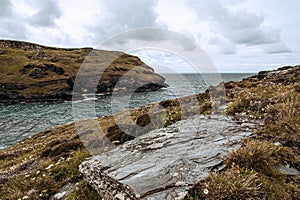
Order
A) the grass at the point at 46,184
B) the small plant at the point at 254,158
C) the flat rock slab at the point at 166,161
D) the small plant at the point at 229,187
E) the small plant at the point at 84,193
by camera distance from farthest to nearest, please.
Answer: the grass at the point at 46,184, the small plant at the point at 84,193, the small plant at the point at 254,158, the flat rock slab at the point at 166,161, the small plant at the point at 229,187

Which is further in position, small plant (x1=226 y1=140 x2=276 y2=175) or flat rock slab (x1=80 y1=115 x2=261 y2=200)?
small plant (x1=226 y1=140 x2=276 y2=175)

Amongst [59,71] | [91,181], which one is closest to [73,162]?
[91,181]

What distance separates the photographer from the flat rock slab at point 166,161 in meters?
4.79

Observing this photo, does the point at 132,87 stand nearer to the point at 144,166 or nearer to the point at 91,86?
the point at 91,86

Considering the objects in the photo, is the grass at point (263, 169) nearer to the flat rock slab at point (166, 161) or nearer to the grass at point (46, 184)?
the flat rock slab at point (166, 161)

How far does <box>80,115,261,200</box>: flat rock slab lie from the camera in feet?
15.7

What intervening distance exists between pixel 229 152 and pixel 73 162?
242 inches

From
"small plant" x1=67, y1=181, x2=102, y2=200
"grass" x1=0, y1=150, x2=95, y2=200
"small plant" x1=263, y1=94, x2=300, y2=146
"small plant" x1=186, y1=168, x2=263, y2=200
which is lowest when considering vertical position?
"grass" x1=0, y1=150, x2=95, y2=200

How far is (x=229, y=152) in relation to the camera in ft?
18.9

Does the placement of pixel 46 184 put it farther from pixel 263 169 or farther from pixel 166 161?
pixel 263 169

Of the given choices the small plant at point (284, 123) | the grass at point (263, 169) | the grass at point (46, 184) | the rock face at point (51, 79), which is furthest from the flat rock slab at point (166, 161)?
the rock face at point (51, 79)

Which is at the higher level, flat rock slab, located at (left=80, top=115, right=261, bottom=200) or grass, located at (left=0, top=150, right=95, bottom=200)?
flat rock slab, located at (left=80, top=115, right=261, bottom=200)

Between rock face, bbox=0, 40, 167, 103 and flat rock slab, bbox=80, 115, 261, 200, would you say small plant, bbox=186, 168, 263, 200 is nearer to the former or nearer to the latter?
flat rock slab, bbox=80, 115, 261, 200

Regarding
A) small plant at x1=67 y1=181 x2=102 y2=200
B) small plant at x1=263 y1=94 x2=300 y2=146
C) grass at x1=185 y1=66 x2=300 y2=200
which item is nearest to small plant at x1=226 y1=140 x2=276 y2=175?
grass at x1=185 y1=66 x2=300 y2=200
